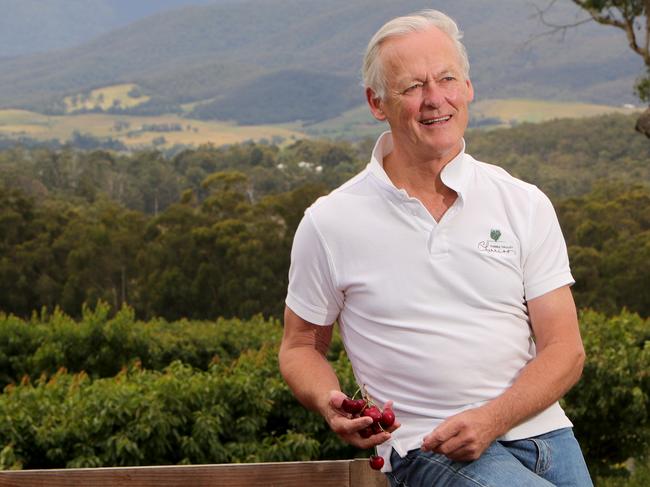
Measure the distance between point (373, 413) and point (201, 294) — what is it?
95.7 ft

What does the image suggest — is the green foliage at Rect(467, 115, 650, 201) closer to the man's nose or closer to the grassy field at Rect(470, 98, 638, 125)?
the man's nose

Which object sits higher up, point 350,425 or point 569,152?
point 350,425

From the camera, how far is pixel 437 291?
2348 millimetres

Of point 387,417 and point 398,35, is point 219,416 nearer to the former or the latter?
point 398,35

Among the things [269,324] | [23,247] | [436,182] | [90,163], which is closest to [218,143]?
[90,163]

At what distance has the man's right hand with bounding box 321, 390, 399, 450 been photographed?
2105mm

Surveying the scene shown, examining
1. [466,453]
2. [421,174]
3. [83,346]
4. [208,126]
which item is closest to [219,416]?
[83,346]

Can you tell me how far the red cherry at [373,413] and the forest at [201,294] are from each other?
3161 millimetres

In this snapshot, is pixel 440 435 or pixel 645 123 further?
pixel 645 123

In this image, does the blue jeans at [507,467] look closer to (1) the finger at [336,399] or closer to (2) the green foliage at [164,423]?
(1) the finger at [336,399]

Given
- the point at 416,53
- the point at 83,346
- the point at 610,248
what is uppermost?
the point at 416,53

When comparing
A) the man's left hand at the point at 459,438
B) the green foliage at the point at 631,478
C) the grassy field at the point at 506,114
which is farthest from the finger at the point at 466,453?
the grassy field at the point at 506,114

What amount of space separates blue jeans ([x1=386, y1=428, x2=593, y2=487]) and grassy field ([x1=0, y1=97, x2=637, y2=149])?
11626cm

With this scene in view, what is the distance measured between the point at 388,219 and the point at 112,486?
0.76 meters
